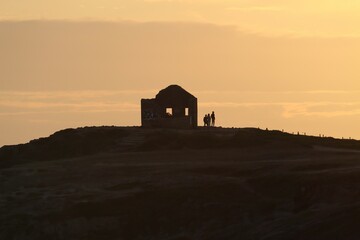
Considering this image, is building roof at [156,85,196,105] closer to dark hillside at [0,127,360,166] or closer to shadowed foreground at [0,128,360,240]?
dark hillside at [0,127,360,166]

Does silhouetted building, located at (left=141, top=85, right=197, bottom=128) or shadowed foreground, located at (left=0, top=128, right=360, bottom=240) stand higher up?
Result: silhouetted building, located at (left=141, top=85, right=197, bottom=128)

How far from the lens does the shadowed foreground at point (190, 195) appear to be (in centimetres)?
5897

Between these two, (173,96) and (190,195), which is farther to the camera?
(173,96)

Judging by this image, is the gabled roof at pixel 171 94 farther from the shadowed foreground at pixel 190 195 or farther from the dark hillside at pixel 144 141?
the shadowed foreground at pixel 190 195

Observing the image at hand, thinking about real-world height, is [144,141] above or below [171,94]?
below

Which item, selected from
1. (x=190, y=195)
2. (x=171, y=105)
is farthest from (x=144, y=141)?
(x=190, y=195)

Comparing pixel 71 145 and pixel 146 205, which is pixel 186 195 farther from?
pixel 71 145

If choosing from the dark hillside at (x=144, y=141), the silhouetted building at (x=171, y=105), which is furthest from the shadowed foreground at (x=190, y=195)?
the silhouetted building at (x=171, y=105)

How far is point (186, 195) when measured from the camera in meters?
65.8

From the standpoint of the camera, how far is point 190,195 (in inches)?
2589

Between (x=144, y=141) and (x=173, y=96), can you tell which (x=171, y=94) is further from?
(x=144, y=141)

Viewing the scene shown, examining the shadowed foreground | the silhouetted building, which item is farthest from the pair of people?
the shadowed foreground

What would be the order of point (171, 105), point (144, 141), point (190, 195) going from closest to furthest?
point (190, 195)
point (144, 141)
point (171, 105)

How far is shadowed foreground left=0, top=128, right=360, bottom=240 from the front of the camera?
2322 inches
